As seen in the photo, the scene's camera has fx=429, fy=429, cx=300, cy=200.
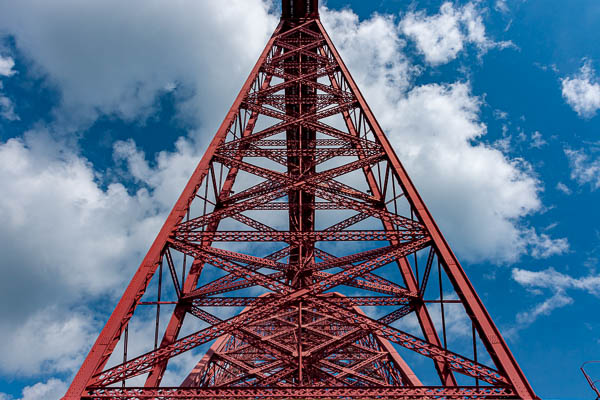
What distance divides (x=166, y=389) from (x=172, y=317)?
11.2ft

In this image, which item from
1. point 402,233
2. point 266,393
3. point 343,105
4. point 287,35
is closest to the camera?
point 266,393

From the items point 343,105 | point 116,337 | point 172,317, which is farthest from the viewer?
point 343,105

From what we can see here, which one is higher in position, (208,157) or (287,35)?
(287,35)

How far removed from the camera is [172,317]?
895 cm

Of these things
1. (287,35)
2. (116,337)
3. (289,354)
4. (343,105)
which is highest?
(287,35)

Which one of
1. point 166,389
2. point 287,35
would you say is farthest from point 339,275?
point 287,35

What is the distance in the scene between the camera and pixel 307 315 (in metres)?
15.6

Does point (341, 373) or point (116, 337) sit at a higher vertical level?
point (341, 373)

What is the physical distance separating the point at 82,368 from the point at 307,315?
1059cm

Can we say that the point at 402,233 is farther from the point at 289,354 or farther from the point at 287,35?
the point at 287,35

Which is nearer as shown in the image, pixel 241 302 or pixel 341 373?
pixel 241 302

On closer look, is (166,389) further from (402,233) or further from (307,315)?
(307,315)

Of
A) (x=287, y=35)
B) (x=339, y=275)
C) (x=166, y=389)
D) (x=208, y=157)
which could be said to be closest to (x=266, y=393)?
(x=166, y=389)

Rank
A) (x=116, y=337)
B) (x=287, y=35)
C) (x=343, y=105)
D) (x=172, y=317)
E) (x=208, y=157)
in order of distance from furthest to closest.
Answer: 1. (x=287, y=35)
2. (x=343, y=105)
3. (x=208, y=157)
4. (x=172, y=317)
5. (x=116, y=337)
